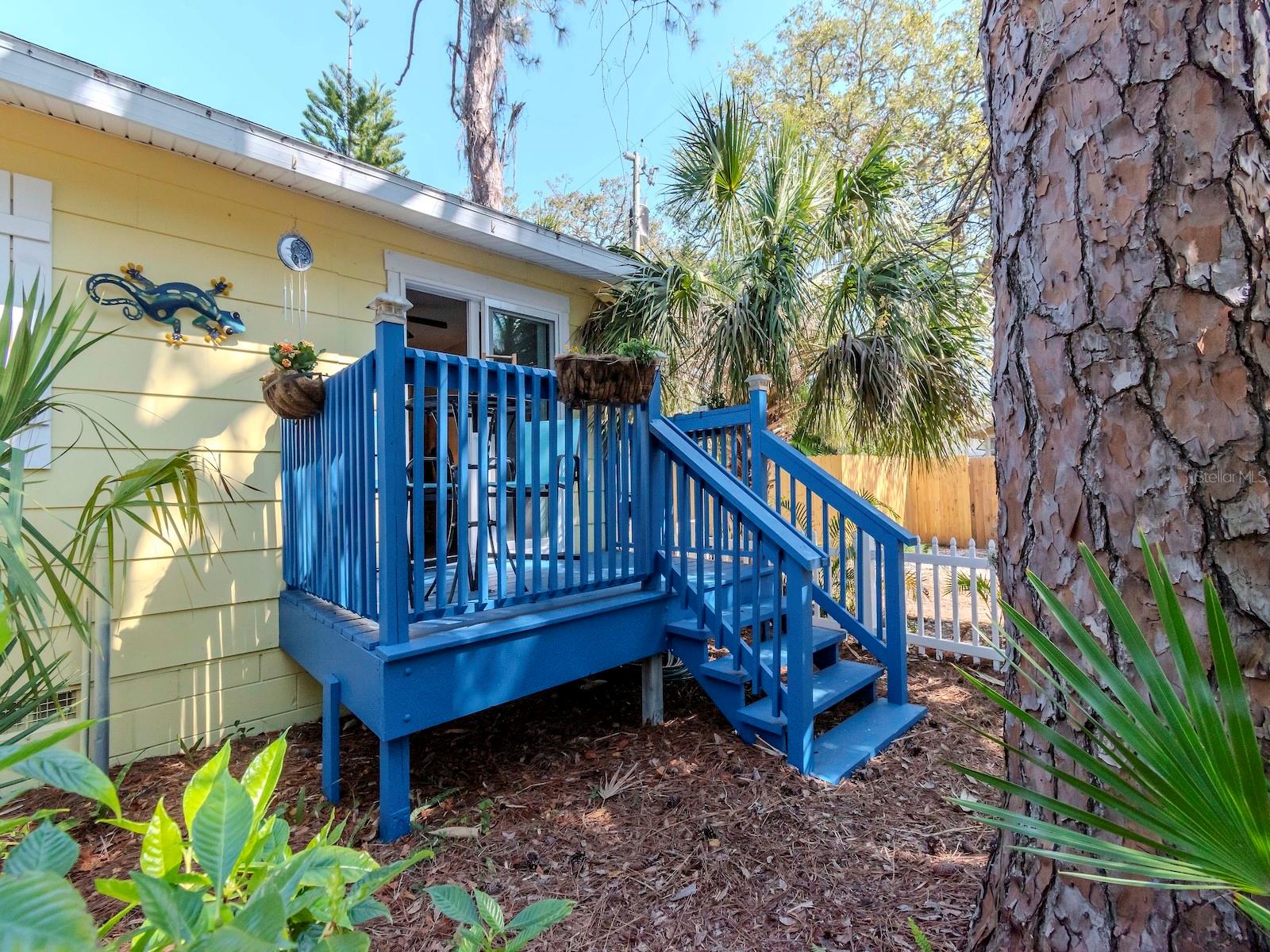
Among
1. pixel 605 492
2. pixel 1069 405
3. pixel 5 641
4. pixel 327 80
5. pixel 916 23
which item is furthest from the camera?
pixel 327 80

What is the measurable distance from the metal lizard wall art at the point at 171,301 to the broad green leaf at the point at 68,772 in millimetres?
3353

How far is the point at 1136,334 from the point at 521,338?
4.32 meters

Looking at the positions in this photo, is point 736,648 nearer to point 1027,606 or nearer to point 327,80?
point 1027,606

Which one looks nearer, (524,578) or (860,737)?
(524,578)

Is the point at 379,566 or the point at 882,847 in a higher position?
the point at 379,566

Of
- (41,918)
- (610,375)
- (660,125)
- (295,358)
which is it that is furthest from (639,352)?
(660,125)

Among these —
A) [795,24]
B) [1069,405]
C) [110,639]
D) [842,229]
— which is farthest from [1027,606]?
[795,24]

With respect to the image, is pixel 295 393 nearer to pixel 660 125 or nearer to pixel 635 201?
pixel 660 125

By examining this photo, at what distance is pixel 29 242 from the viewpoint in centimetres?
290

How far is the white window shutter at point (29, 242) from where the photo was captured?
284 centimetres

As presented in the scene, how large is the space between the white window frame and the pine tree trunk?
355 centimetres

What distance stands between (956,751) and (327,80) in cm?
2065

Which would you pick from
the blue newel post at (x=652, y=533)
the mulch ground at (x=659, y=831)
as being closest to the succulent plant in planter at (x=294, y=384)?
the blue newel post at (x=652, y=533)

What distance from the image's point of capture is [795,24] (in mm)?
12742
